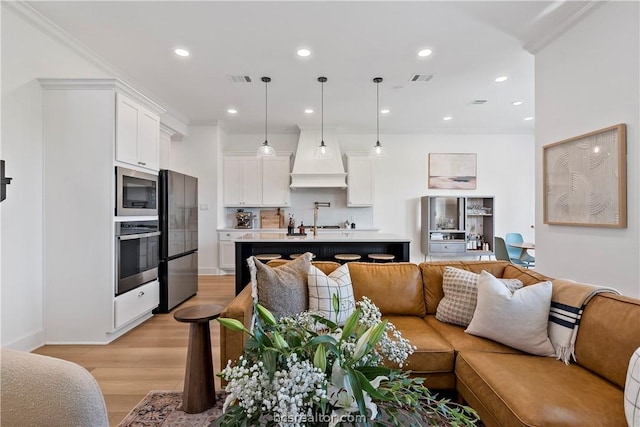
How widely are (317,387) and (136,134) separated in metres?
3.36

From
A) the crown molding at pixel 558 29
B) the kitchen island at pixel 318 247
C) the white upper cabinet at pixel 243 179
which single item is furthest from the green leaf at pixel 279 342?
the white upper cabinet at pixel 243 179

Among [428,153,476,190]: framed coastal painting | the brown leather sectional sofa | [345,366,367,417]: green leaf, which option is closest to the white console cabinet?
the brown leather sectional sofa

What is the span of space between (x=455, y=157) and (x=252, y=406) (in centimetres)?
660

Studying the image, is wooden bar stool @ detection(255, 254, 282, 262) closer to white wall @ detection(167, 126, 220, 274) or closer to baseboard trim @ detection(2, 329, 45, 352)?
baseboard trim @ detection(2, 329, 45, 352)

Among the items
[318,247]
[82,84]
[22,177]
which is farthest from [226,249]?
[82,84]

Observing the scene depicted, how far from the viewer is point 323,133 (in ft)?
19.5

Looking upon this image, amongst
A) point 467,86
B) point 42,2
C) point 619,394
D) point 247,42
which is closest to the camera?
point 619,394

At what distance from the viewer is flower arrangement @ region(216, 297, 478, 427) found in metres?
0.68

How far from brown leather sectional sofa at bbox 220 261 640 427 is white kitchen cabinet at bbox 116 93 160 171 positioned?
206cm

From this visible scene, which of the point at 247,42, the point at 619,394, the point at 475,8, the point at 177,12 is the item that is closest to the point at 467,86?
the point at 475,8

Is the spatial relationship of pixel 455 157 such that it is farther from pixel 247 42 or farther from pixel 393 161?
pixel 247 42

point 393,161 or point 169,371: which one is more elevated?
point 393,161

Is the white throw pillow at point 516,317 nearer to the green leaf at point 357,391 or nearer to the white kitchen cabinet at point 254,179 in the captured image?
the green leaf at point 357,391

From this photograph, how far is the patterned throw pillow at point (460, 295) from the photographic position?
204 centimetres
